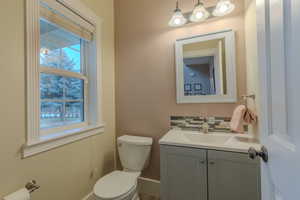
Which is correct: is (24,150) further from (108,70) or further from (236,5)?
(236,5)

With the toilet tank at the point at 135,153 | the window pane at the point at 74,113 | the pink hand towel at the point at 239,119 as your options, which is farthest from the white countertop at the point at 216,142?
the window pane at the point at 74,113

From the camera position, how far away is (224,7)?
1468 millimetres

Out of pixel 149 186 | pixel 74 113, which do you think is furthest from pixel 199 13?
pixel 149 186

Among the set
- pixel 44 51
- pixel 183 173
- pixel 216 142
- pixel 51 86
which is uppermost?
pixel 44 51

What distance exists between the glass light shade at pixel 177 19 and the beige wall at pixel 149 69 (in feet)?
0.29

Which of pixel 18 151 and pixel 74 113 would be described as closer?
pixel 18 151

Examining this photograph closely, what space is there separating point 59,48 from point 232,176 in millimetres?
1893

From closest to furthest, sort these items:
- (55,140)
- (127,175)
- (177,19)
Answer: (55,140) → (127,175) → (177,19)

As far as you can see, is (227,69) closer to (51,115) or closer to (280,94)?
(280,94)

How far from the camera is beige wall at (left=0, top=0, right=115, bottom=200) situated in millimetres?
979

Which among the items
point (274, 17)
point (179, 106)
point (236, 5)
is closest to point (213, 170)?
point (179, 106)

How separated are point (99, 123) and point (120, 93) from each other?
0.51m

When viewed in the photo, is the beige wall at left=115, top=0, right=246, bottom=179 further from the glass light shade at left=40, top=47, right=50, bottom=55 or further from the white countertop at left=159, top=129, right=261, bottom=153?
the glass light shade at left=40, top=47, right=50, bottom=55

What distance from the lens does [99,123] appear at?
1.80 metres
